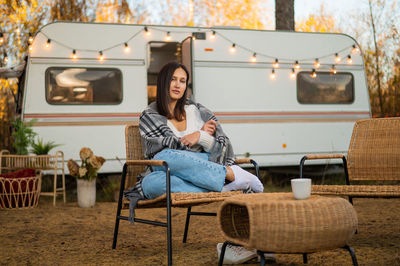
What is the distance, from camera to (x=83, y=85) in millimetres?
6328

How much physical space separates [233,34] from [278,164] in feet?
6.66

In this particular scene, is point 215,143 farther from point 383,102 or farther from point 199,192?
point 383,102

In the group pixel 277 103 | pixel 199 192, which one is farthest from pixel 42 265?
pixel 277 103

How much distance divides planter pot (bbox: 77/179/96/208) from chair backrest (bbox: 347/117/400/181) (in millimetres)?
3261

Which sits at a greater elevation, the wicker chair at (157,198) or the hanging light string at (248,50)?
the hanging light string at (248,50)

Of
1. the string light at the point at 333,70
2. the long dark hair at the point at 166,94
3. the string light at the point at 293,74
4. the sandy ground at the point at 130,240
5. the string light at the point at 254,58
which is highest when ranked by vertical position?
the string light at the point at 254,58

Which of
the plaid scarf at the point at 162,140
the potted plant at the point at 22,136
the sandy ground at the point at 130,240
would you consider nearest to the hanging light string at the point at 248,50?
the potted plant at the point at 22,136

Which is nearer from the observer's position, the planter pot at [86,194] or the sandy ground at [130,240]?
the sandy ground at [130,240]

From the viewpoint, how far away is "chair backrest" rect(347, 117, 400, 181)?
3236 mm

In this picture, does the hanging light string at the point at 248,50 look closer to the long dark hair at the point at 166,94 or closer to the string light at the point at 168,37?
the string light at the point at 168,37

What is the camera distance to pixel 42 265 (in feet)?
9.37

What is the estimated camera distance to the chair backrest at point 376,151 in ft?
10.6

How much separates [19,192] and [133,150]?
271 cm

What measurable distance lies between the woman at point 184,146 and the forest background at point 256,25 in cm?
287
